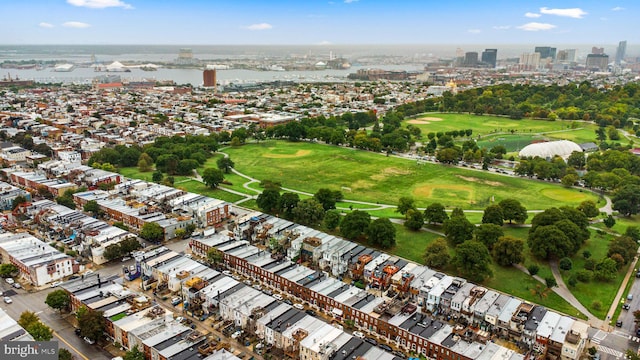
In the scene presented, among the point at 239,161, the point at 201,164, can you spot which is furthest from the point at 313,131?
the point at 201,164

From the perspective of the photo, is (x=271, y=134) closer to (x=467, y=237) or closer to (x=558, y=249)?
(x=467, y=237)

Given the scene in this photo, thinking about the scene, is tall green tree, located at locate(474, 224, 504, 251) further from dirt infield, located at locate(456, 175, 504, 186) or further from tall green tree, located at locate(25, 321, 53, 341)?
tall green tree, located at locate(25, 321, 53, 341)

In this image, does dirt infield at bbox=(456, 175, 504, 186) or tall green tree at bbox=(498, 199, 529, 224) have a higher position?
tall green tree at bbox=(498, 199, 529, 224)

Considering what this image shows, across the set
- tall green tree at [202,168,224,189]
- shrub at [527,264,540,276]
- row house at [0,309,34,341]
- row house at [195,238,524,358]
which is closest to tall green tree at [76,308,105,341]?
row house at [0,309,34,341]

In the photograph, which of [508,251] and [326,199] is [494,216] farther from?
[326,199]

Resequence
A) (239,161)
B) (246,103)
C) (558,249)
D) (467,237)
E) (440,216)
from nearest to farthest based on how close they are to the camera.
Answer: (558,249)
(467,237)
(440,216)
(239,161)
(246,103)

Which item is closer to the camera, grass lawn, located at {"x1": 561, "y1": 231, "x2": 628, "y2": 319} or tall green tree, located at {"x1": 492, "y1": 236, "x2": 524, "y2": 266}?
grass lawn, located at {"x1": 561, "y1": 231, "x2": 628, "y2": 319}

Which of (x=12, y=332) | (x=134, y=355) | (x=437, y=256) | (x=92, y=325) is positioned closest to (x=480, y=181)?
(x=437, y=256)
